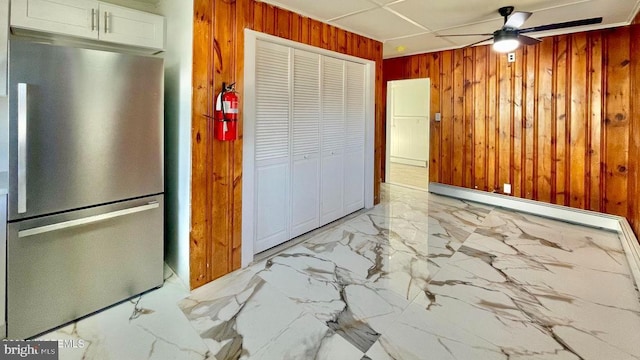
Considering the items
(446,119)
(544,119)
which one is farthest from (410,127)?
(544,119)

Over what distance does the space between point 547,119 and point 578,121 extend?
0.35m

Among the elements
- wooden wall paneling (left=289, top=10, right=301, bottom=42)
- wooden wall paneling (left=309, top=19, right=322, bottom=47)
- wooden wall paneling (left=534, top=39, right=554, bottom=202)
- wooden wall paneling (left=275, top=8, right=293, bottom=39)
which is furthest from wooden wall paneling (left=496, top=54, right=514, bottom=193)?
wooden wall paneling (left=275, top=8, right=293, bottom=39)

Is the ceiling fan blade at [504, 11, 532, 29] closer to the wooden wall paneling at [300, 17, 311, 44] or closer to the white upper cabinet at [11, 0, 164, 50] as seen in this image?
the wooden wall paneling at [300, 17, 311, 44]

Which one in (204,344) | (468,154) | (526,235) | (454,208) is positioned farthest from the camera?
(468,154)

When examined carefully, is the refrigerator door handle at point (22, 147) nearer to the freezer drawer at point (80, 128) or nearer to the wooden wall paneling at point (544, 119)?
the freezer drawer at point (80, 128)

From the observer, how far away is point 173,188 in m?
2.74

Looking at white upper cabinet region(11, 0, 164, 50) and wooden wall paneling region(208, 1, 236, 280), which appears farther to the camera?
wooden wall paneling region(208, 1, 236, 280)

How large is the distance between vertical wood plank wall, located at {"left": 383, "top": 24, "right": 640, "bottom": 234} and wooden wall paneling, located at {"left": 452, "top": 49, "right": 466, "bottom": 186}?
0.02 meters

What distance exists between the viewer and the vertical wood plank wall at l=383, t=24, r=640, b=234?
392cm

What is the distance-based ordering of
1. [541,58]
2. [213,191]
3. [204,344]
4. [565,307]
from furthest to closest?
[541,58] < [213,191] < [565,307] < [204,344]

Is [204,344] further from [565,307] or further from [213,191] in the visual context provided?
[565,307]

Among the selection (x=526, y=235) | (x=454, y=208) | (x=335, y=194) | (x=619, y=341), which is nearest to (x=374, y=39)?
(x=335, y=194)

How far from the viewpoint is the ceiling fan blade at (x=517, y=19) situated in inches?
114

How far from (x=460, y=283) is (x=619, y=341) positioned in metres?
0.98
